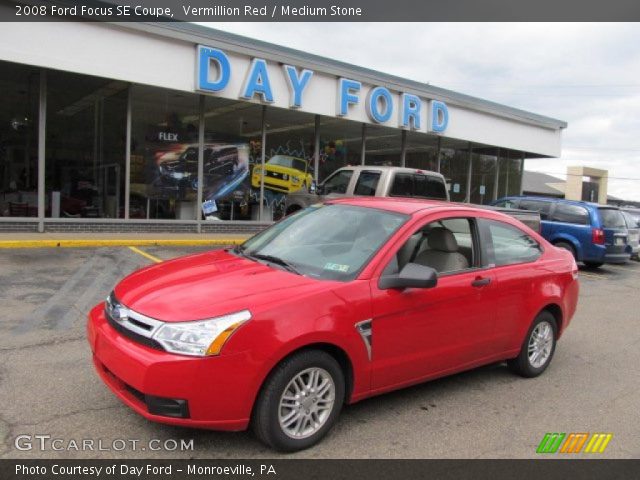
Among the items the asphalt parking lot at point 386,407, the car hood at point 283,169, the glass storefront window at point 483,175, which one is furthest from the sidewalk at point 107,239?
the glass storefront window at point 483,175

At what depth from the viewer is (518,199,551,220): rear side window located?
1405 centimetres

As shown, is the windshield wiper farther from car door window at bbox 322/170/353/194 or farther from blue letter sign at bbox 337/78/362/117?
blue letter sign at bbox 337/78/362/117

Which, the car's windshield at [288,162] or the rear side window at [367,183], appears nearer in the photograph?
the rear side window at [367,183]

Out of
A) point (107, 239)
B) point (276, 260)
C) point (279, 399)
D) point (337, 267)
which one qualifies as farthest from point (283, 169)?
point (279, 399)

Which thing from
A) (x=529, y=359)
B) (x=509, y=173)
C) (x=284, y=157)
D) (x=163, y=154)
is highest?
(x=509, y=173)

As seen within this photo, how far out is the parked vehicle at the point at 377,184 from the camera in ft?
37.6

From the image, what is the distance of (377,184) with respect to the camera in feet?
37.7

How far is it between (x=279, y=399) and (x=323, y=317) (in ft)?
1.87

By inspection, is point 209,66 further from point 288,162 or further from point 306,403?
point 306,403

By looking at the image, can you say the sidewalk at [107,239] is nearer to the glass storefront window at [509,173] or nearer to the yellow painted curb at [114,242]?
the yellow painted curb at [114,242]

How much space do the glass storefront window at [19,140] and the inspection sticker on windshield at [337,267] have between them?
10723 millimetres

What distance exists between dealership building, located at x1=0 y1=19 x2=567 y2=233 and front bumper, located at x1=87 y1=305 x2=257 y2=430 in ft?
32.6

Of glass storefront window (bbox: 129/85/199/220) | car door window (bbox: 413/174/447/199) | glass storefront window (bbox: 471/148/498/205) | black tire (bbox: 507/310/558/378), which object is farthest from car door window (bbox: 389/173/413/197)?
glass storefront window (bbox: 471/148/498/205)

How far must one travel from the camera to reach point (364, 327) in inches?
146
